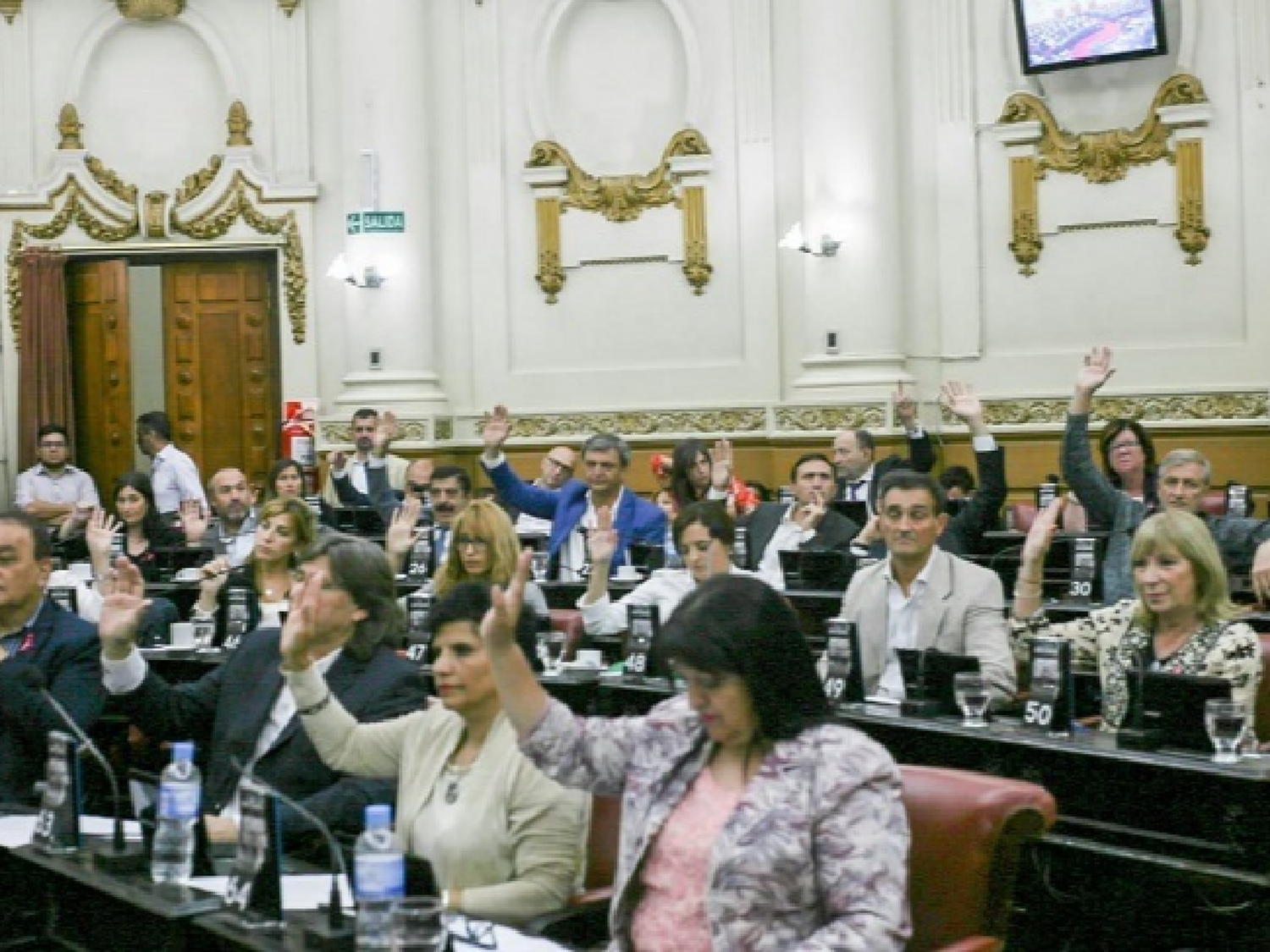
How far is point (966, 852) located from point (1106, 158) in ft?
29.7

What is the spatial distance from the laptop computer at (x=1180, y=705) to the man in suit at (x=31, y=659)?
2.66 meters

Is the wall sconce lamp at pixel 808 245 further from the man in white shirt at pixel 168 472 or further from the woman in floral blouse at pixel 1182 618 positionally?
the woman in floral blouse at pixel 1182 618

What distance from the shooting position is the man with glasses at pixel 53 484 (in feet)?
39.8

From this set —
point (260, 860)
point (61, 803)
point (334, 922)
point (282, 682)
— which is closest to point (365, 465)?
point (282, 682)

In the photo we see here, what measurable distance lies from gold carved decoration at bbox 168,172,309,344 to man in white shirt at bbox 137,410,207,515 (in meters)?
1.58

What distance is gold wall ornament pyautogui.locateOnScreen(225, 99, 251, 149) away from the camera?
13.1 meters

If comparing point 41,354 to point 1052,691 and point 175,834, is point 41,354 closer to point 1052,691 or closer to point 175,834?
point 1052,691

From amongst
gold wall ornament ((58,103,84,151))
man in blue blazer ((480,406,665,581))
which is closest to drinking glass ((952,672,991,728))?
man in blue blazer ((480,406,665,581))

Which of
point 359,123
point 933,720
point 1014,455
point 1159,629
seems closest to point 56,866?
point 933,720

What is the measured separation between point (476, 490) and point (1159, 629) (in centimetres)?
837

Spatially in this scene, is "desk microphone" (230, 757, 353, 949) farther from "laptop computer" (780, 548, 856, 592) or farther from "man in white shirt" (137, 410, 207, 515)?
"man in white shirt" (137, 410, 207, 515)

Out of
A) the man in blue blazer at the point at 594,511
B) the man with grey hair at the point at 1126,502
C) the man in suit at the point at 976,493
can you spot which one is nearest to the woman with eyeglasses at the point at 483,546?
the man in suit at the point at 976,493

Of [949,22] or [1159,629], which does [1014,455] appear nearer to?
→ [949,22]

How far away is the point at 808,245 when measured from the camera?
38.5 feet
